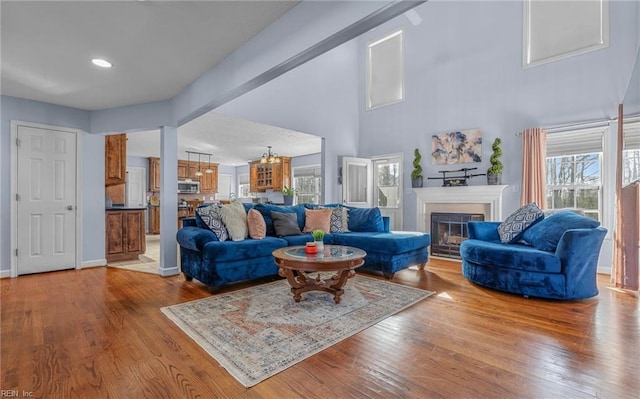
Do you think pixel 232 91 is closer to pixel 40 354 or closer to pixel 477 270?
pixel 40 354

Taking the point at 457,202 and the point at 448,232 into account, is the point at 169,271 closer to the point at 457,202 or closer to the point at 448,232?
the point at 448,232

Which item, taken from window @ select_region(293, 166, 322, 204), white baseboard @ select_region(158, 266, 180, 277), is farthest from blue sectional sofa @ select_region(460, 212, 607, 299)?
window @ select_region(293, 166, 322, 204)

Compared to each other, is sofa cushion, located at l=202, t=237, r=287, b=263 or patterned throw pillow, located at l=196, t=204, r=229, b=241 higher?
patterned throw pillow, located at l=196, t=204, r=229, b=241

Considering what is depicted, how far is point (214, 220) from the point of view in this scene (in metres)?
3.63

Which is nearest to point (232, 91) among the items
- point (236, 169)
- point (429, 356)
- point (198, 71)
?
point (198, 71)

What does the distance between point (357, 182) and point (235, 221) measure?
3.39m

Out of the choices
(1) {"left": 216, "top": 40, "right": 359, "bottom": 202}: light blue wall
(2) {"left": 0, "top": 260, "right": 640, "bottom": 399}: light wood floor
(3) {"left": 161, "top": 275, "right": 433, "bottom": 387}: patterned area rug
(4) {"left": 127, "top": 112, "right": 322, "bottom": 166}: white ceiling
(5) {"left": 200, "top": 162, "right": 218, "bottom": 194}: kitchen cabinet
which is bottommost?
(2) {"left": 0, "top": 260, "right": 640, "bottom": 399}: light wood floor

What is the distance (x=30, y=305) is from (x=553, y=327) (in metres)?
4.65

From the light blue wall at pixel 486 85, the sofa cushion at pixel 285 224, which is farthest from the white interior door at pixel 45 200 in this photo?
the light blue wall at pixel 486 85

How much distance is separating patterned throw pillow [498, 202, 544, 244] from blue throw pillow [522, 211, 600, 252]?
0.13m

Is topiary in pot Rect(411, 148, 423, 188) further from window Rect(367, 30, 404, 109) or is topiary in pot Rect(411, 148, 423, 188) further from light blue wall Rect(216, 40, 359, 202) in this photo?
light blue wall Rect(216, 40, 359, 202)

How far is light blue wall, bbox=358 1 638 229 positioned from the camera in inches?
160

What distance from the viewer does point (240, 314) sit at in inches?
103

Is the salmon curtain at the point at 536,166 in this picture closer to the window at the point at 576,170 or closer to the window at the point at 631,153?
the window at the point at 576,170
